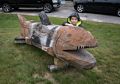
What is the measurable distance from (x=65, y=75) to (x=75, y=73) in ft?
0.92

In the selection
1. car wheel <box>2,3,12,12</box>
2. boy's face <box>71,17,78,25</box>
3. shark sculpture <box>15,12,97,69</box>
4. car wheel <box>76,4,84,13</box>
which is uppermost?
boy's face <box>71,17,78,25</box>

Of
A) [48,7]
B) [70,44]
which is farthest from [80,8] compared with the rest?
[70,44]

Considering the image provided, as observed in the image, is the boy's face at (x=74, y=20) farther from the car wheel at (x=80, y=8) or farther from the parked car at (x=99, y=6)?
the car wheel at (x=80, y=8)

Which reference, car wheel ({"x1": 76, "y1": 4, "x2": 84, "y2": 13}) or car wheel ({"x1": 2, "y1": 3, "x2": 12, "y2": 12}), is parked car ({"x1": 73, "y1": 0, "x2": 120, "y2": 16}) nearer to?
car wheel ({"x1": 76, "y1": 4, "x2": 84, "y2": 13})

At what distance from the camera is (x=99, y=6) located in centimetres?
1650

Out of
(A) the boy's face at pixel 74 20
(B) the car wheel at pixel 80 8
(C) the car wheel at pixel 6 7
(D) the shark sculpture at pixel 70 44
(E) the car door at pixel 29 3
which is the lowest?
(B) the car wheel at pixel 80 8

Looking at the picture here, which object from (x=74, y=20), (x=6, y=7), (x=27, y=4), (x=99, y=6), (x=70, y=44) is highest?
(x=74, y=20)

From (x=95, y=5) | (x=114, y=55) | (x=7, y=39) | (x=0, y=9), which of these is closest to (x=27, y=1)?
(x=0, y=9)

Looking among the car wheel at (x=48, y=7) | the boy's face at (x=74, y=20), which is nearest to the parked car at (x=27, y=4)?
the car wheel at (x=48, y=7)

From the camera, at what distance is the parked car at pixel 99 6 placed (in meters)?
16.0

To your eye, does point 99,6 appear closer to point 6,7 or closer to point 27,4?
point 27,4

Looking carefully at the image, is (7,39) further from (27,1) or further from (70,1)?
(70,1)

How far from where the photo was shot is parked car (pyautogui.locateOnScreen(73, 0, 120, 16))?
16.0 meters

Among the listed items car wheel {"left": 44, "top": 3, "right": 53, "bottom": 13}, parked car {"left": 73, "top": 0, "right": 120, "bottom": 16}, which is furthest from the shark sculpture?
parked car {"left": 73, "top": 0, "right": 120, "bottom": 16}
